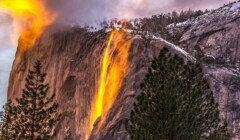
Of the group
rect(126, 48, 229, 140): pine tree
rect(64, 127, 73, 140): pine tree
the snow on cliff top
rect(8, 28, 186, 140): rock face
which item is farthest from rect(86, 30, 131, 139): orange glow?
rect(126, 48, 229, 140): pine tree

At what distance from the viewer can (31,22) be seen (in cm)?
10494

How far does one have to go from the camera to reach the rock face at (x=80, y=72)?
208ft

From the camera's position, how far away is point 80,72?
85.4 metres

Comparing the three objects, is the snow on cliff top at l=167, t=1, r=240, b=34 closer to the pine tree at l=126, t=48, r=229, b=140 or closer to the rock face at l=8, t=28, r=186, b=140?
the rock face at l=8, t=28, r=186, b=140

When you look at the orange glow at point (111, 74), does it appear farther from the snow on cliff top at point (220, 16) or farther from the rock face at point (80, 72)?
the snow on cliff top at point (220, 16)

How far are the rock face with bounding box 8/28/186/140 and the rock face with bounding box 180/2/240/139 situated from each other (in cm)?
653

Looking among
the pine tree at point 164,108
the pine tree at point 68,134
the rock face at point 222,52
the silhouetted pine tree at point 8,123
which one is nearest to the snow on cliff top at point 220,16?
the rock face at point 222,52

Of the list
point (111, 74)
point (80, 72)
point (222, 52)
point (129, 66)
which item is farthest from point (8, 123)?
point (222, 52)

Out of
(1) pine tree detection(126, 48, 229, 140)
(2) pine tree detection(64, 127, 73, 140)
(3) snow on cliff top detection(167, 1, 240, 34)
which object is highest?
(3) snow on cliff top detection(167, 1, 240, 34)

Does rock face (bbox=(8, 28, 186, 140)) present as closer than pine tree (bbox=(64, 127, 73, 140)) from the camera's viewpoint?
Yes

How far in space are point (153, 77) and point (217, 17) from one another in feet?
173

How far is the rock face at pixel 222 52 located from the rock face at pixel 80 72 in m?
6.53

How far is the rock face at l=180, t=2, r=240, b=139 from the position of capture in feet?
203

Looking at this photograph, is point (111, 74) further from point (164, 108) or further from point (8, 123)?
point (164, 108)
